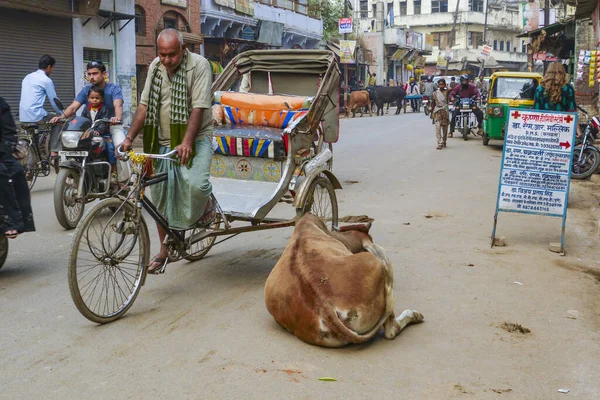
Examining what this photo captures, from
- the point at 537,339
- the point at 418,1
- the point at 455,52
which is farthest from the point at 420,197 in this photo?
the point at 418,1

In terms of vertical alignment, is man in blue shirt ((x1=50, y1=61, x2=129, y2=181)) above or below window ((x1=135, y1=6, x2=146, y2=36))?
below

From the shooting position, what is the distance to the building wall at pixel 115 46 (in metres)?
21.2

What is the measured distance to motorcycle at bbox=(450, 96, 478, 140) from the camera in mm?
20953

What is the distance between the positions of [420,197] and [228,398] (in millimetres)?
7274

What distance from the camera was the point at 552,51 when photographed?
31.2 meters

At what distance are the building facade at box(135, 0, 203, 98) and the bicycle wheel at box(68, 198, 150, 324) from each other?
20.1 metres

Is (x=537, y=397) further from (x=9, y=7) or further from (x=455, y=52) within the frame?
(x=455, y=52)

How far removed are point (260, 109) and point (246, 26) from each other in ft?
83.1

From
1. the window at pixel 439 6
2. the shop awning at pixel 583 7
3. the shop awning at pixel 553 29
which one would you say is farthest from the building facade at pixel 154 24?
the window at pixel 439 6

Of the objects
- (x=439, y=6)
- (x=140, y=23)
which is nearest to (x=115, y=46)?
(x=140, y=23)

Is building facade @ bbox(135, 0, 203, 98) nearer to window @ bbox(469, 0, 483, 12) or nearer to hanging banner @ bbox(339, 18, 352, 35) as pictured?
hanging banner @ bbox(339, 18, 352, 35)

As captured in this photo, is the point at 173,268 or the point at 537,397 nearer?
the point at 537,397

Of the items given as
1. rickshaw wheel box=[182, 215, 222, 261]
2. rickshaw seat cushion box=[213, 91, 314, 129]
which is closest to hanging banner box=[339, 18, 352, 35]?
rickshaw seat cushion box=[213, 91, 314, 129]

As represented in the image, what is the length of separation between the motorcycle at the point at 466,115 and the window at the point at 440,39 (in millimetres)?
60910
